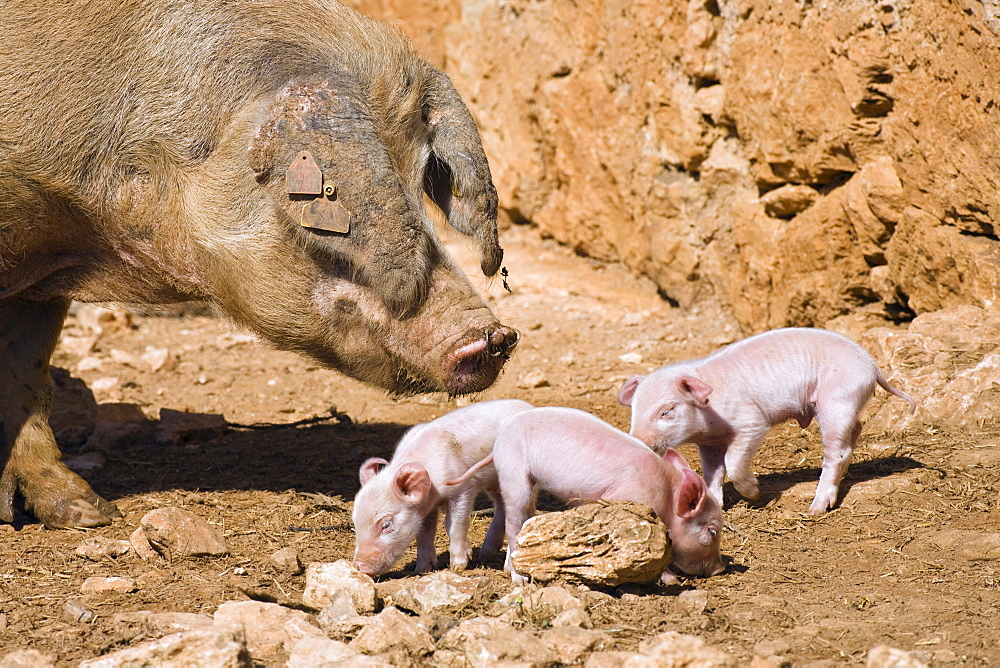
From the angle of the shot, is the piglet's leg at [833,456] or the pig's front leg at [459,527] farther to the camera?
the piglet's leg at [833,456]

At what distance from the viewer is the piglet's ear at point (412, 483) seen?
3248 millimetres

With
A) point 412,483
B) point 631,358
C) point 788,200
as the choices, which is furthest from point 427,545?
point 788,200

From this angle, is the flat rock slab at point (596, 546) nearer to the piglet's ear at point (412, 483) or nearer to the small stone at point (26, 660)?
the piglet's ear at point (412, 483)

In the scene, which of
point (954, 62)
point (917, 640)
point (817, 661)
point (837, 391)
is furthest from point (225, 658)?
point (954, 62)

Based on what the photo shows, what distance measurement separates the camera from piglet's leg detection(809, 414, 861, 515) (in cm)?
360

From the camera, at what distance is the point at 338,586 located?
294 cm

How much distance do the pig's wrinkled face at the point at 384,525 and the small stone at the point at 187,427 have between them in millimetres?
2160

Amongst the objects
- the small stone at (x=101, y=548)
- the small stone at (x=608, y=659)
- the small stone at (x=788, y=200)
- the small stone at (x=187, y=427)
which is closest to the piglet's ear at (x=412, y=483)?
the small stone at (x=608, y=659)

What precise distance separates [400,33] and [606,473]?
6.51 feet

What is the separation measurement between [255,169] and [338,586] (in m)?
1.41

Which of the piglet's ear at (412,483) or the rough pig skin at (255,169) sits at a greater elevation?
the rough pig skin at (255,169)

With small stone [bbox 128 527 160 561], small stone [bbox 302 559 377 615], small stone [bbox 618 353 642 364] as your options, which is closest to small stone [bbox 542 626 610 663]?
small stone [bbox 302 559 377 615]

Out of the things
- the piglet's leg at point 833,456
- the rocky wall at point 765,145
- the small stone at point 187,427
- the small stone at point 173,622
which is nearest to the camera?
the small stone at point 173,622

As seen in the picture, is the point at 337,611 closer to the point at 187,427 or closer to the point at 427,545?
the point at 427,545
